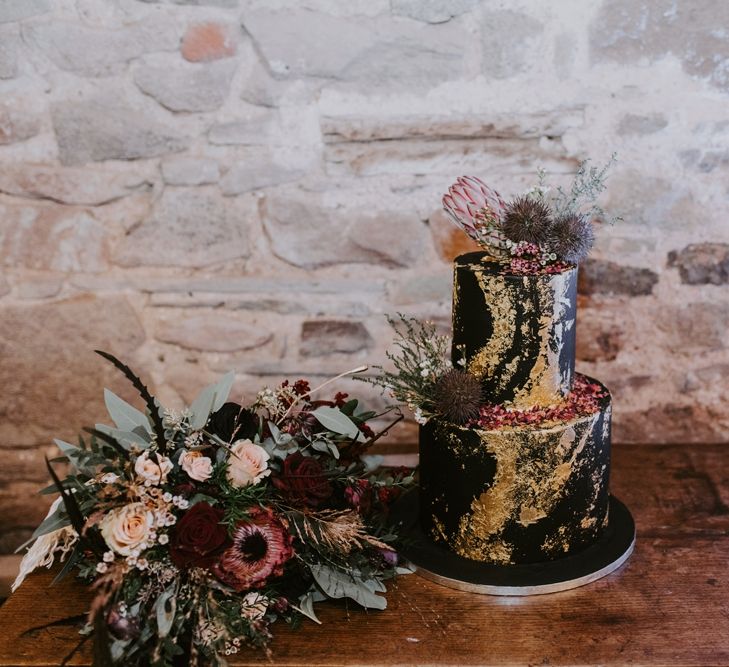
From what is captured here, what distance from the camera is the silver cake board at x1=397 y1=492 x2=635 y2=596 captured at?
1.02 meters

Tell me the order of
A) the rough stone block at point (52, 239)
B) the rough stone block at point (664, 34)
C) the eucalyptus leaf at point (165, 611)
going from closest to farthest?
the eucalyptus leaf at point (165, 611) → the rough stone block at point (664, 34) → the rough stone block at point (52, 239)

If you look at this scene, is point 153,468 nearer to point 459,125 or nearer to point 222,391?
point 222,391

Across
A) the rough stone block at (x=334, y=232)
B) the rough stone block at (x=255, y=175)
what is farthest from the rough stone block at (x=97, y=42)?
the rough stone block at (x=334, y=232)

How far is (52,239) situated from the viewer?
149 centimetres

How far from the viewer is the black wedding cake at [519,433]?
1.01m

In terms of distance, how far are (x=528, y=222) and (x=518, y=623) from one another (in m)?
0.52

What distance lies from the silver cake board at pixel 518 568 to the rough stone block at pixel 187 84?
0.86 meters

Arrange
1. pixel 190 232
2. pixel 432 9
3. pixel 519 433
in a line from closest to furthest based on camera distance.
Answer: pixel 519 433 < pixel 432 9 < pixel 190 232

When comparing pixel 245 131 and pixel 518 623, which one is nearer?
pixel 518 623

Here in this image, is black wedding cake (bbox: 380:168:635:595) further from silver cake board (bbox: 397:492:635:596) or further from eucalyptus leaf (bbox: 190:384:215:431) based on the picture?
eucalyptus leaf (bbox: 190:384:215:431)

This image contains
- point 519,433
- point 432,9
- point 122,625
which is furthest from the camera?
point 432,9

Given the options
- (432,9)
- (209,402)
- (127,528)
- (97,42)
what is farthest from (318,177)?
(127,528)

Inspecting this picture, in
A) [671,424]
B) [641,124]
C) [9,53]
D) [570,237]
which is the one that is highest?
[9,53]

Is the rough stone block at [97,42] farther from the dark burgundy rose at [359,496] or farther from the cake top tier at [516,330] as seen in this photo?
the dark burgundy rose at [359,496]
